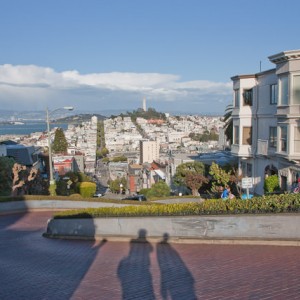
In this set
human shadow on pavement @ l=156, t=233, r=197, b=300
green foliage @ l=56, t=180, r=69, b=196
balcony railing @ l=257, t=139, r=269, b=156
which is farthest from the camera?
green foliage @ l=56, t=180, r=69, b=196

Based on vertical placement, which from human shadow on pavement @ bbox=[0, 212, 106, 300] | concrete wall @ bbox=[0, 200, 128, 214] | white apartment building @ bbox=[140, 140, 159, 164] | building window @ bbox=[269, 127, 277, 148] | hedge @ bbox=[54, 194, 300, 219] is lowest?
Answer: white apartment building @ bbox=[140, 140, 159, 164]

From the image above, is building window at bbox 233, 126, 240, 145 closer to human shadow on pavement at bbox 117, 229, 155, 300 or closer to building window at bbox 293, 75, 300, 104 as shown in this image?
building window at bbox 293, 75, 300, 104

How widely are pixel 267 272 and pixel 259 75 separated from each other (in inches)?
707

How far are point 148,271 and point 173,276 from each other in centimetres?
70

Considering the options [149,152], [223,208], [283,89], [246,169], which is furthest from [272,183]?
[149,152]

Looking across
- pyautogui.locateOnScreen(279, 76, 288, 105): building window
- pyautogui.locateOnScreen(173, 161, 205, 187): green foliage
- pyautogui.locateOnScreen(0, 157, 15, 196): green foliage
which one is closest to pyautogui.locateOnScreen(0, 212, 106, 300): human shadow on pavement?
pyautogui.locateOnScreen(0, 157, 15, 196): green foliage

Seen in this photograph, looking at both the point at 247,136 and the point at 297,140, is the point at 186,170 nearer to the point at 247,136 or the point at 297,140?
the point at 247,136

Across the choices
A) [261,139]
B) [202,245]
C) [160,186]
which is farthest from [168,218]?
[160,186]

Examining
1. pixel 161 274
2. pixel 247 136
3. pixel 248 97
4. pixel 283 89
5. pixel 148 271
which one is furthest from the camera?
pixel 247 136

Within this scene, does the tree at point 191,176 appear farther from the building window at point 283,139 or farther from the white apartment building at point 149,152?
the white apartment building at point 149,152

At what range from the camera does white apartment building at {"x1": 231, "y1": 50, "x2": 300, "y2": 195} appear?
1961 centimetres

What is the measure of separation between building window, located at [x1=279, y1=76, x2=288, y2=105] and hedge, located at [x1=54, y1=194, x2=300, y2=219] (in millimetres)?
10412

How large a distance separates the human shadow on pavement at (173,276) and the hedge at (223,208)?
1.18 meters

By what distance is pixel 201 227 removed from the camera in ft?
36.4
